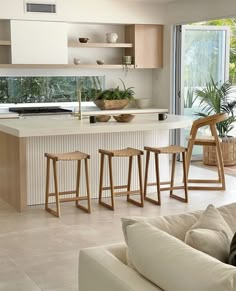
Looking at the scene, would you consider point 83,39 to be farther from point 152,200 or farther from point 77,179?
point 152,200

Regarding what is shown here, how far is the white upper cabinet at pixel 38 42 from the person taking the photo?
7.80m

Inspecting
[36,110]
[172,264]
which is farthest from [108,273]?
[36,110]

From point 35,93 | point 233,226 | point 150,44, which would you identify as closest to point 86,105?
point 35,93

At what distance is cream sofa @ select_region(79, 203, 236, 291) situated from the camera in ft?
6.46

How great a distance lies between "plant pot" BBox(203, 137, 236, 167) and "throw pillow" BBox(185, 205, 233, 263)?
6.01 meters

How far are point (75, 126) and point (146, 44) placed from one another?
3.33 meters

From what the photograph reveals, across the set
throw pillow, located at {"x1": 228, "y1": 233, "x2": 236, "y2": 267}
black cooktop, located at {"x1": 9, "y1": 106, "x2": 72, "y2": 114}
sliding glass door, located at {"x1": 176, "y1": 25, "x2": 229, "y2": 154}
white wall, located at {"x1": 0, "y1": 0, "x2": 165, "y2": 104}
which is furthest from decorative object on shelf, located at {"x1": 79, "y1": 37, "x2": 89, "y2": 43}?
throw pillow, located at {"x1": 228, "y1": 233, "x2": 236, "y2": 267}

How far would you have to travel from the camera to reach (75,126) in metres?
5.78

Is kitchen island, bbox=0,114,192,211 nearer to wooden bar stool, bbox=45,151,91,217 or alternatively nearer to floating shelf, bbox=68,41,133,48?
wooden bar stool, bbox=45,151,91,217

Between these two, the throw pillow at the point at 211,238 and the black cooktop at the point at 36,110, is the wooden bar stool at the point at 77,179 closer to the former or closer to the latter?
the black cooktop at the point at 36,110

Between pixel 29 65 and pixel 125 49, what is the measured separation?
172 cm

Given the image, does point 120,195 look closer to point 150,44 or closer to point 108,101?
point 108,101

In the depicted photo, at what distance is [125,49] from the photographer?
8930 mm

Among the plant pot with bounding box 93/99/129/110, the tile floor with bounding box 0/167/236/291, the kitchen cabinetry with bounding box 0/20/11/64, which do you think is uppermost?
the kitchen cabinetry with bounding box 0/20/11/64
